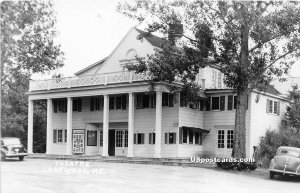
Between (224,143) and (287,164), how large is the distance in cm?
1130

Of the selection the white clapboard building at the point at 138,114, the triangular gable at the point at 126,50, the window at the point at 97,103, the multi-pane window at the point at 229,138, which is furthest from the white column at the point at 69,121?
the multi-pane window at the point at 229,138

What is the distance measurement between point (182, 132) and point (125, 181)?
51.2 ft

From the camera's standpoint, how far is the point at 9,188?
13.9m

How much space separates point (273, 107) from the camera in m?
35.5

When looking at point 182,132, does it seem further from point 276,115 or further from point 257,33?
point 257,33

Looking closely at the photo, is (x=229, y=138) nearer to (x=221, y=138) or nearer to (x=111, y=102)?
(x=221, y=138)

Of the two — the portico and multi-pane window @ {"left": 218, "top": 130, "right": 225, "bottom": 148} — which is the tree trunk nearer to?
the portico

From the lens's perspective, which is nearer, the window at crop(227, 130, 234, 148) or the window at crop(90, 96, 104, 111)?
the window at crop(227, 130, 234, 148)

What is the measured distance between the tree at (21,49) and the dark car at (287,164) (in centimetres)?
1157

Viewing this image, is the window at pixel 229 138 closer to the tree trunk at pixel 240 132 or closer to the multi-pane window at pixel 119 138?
the tree trunk at pixel 240 132

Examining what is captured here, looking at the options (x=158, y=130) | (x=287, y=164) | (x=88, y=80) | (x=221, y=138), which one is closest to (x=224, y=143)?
(x=221, y=138)

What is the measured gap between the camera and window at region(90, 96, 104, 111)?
36.2 metres

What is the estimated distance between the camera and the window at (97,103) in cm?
3625

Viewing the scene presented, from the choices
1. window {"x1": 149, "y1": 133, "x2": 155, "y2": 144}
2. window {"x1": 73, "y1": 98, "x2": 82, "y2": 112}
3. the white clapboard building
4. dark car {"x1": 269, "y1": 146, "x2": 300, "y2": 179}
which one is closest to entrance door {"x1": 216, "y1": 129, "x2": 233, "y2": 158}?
the white clapboard building
